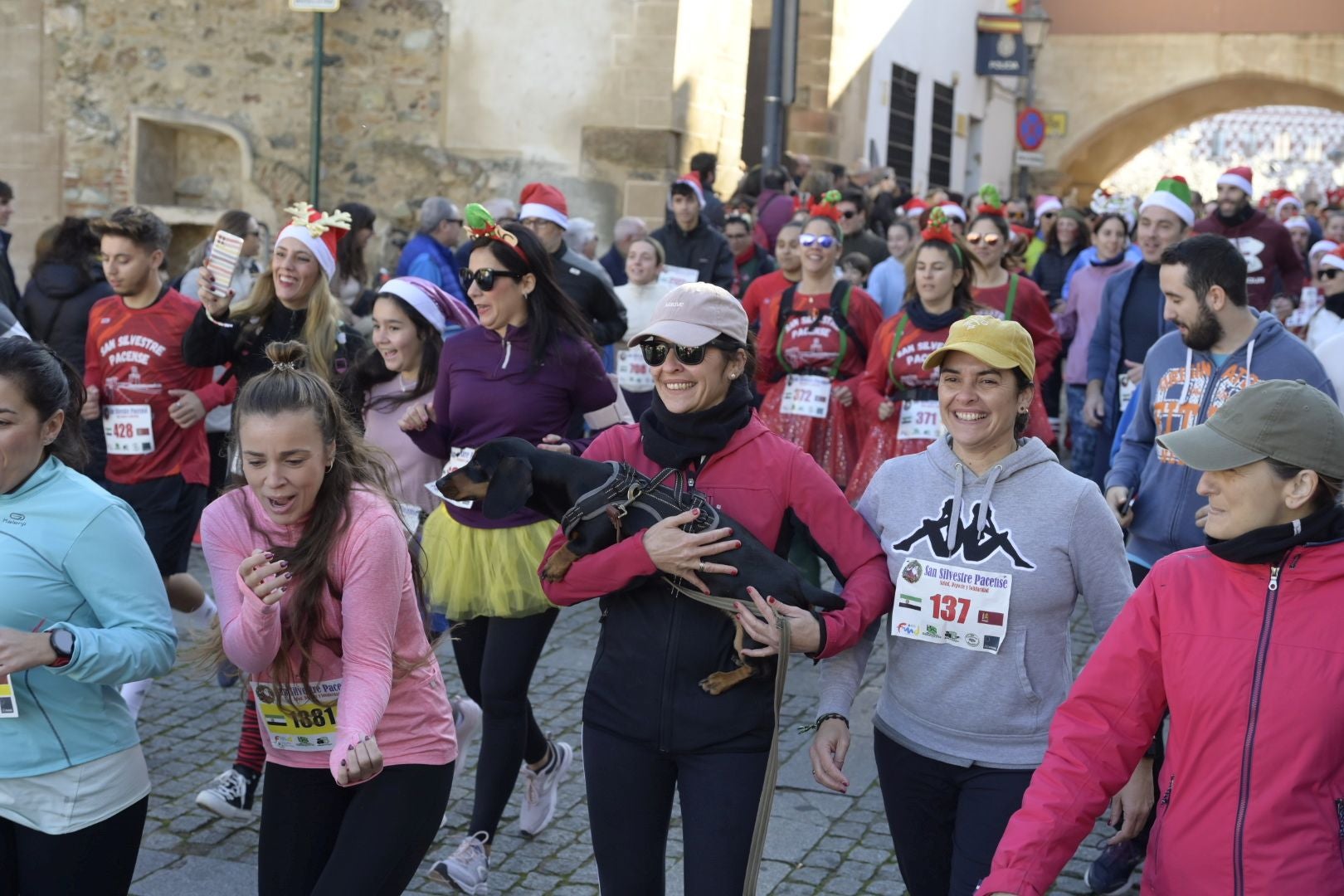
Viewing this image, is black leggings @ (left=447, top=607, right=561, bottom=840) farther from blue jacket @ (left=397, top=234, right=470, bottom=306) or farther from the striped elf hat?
blue jacket @ (left=397, top=234, right=470, bottom=306)

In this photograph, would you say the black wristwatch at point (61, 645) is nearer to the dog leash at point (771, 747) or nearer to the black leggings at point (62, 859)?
the black leggings at point (62, 859)

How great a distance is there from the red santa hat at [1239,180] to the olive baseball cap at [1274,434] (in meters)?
8.11

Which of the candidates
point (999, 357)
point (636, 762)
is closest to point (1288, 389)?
point (999, 357)

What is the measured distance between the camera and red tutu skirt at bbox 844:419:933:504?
6938mm

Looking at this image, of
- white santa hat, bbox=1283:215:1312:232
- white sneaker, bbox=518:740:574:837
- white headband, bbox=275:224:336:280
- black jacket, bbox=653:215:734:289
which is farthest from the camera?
white santa hat, bbox=1283:215:1312:232

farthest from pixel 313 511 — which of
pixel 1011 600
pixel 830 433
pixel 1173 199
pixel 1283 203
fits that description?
pixel 1283 203

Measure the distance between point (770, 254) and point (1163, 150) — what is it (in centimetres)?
3398

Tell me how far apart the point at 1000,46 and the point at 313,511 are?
26904 mm

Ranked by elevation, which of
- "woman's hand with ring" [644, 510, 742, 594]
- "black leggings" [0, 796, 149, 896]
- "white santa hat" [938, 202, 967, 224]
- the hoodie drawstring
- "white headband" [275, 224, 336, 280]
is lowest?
"black leggings" [0, 796, 149, 896]

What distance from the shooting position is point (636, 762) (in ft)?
11.6

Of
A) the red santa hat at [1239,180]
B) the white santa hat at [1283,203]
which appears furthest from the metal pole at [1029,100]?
the red santa hat at [1239,180]

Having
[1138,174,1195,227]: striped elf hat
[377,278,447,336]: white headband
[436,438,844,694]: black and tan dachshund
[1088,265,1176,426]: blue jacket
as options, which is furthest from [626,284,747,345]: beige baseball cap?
[1138,174,1195,227]: striped elf hat

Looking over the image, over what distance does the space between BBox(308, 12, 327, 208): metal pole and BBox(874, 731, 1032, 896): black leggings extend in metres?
12.8

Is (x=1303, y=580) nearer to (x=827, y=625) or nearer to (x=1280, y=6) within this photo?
(x=827, y=625)
